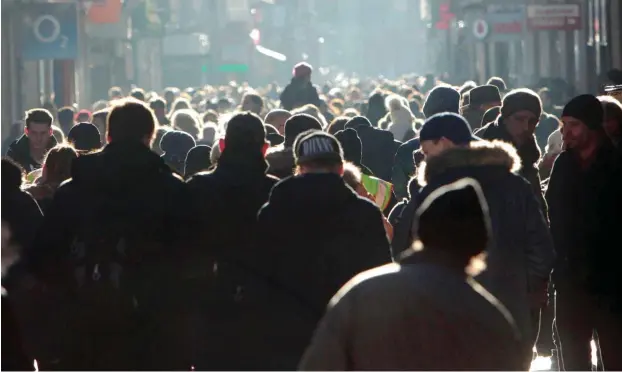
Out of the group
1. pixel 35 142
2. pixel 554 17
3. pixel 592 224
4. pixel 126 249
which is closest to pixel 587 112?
pixel 592 224

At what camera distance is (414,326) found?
4.40 meters

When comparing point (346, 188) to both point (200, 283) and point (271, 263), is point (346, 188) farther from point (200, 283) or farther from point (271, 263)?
point (200, 283)

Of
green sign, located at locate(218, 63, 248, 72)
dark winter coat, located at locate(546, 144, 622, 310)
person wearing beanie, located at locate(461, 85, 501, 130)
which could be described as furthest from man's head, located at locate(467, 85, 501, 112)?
green sign, located at locate(218, 63, 248, 72)

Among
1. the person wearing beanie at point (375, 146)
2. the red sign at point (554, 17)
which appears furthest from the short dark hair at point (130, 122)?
the red sign at point (554, 17)

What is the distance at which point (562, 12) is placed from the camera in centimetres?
3036

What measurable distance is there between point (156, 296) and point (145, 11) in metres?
60.4

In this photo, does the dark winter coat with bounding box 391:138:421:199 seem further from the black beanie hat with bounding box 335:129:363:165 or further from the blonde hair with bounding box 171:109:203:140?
the blonde hair with bounding box 171:109:203:140

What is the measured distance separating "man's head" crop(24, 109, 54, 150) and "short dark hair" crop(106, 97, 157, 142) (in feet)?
15.8

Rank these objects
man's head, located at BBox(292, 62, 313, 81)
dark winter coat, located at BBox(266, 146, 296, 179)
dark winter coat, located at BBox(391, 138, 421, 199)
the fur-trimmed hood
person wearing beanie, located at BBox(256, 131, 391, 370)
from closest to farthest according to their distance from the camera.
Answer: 1. person wearing beanie, located at BBox(256, 131, 391, 370)
2. the fur-trimmed hood
3. dark winter coat, located at BBox(266, 146, 296, 179)
4. dark winter coat, located at BBox(391, 138, 421, 199)
5. man's head, located at BBox(292, 62, 313, 81)

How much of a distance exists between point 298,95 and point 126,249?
12.9 meters

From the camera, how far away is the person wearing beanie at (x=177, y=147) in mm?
11773

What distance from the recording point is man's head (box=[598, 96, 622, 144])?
8.78 metres

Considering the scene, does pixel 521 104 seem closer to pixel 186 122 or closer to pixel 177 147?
pixel 177 147

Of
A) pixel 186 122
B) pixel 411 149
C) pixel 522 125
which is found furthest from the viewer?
pixel 186 122
